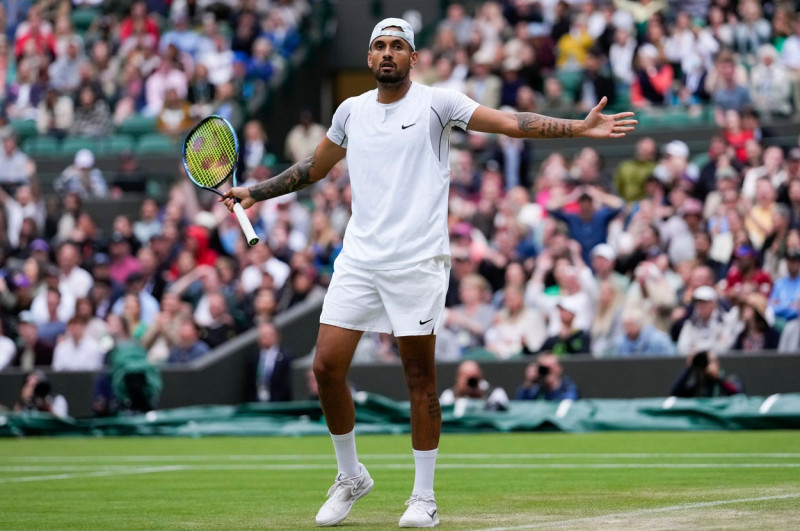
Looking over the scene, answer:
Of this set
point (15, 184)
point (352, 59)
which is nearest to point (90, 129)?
point (15, 184)

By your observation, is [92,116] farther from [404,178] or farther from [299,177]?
[404,178]

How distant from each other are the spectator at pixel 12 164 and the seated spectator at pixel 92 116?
69.8 inches

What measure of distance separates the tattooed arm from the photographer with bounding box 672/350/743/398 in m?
7.20

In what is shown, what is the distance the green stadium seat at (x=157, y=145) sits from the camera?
75.2 feet

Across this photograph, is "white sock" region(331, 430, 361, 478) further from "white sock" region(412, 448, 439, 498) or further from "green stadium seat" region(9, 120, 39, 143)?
"green stadium seat" region(9, 120, 39, 143)

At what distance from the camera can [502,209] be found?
17156 millimetres

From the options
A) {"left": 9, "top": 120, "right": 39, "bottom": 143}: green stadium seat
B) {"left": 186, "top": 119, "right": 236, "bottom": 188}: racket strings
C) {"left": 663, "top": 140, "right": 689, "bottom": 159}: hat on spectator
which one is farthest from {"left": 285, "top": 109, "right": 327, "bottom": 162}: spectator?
{"left": 186, "top": 119, "right": 236, "bottom": 188}: racket strings

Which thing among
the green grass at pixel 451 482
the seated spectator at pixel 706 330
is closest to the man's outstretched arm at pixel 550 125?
the green grass at pixel 451 482

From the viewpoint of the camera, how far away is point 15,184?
21.7m

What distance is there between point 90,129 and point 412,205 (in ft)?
59.4

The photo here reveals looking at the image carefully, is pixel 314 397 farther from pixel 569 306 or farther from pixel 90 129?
pixel 90 129

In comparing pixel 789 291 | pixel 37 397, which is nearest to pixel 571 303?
pixel 789 291

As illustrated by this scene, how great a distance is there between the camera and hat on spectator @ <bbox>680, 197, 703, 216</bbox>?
15.7 metres

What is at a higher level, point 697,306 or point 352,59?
point 352,59
